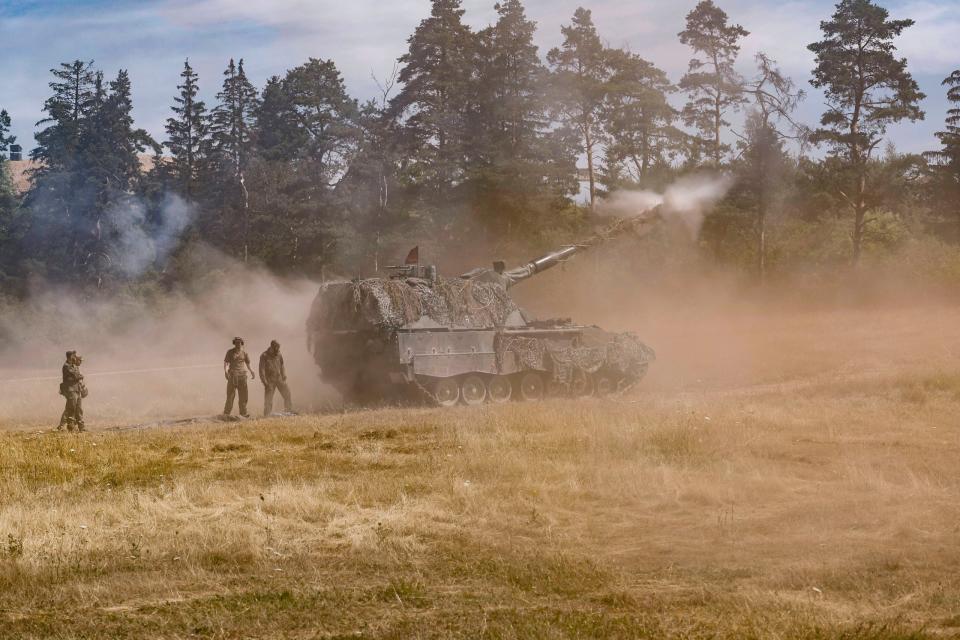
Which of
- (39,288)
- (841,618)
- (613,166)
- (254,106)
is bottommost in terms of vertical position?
(841,618)

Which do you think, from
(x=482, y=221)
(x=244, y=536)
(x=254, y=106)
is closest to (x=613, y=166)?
(x=482, y=221)

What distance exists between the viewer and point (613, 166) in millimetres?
48562

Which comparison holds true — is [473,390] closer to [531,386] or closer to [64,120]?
[531,386]

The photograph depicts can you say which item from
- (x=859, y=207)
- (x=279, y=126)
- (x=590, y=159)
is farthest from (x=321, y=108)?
(x=859, y=207)

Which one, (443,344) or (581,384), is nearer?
(443,344)

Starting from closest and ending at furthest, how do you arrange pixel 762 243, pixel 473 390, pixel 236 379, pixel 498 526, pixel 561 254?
pixel 498 526 < pixel 236 379 < pixel 473 390 < pixel 561 254 < pixel 762 243

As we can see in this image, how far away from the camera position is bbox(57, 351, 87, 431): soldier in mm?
20453

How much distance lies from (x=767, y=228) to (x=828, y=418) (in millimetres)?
27322

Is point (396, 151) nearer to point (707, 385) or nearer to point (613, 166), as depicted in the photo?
point (613, 166)

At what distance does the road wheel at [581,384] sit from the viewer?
85.9ft

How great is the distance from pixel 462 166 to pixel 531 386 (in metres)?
23.5

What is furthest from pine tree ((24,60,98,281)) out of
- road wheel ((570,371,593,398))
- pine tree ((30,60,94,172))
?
road wheel ((570,371,593,398))

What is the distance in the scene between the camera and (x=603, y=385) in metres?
27.2

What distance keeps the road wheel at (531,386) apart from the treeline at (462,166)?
1936 centimetres
